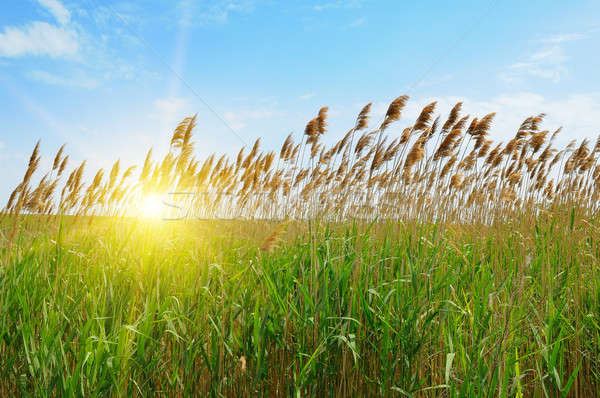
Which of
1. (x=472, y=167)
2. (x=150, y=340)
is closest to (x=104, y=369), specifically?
(x=150, y=340)

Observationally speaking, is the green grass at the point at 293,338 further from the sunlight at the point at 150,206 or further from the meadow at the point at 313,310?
the sunlight at the point at 150,206

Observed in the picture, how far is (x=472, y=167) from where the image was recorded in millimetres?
5066

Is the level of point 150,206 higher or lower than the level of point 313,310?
higher

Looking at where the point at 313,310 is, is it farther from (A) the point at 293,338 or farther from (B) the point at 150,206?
(B) the point at 150,206

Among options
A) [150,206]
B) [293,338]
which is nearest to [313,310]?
[293,338]

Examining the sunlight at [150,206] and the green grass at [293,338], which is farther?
the sunlight at [150,206]

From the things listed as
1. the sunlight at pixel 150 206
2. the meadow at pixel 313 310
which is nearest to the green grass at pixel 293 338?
the meadow at pixel 313 310

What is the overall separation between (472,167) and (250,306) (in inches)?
145

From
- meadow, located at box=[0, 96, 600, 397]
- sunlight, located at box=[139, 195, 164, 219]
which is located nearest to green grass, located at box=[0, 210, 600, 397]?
meadow, located at box=[0, 96, 600, 397]

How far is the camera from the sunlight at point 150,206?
432 cm

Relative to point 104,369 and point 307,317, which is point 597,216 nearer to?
point 307,317

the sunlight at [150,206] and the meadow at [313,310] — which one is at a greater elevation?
the sunlight at [150,206]

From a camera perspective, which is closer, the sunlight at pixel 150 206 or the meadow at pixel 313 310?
the meadow at pixel 313 310

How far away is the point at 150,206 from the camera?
446 centimetres
